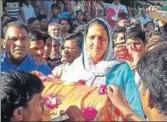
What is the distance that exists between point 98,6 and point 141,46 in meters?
0.46

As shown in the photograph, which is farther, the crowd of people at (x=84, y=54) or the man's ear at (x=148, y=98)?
the man's ear at (x=148, y=98)

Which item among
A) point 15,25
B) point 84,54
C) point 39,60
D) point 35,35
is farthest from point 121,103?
point 15,25

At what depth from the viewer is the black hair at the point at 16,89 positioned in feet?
11.3

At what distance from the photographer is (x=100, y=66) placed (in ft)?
11.8

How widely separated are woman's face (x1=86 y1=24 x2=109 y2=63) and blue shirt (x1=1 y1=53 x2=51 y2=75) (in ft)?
1.17

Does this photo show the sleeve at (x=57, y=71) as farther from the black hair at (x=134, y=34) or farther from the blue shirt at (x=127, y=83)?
the black hair at (x=134, y=34)

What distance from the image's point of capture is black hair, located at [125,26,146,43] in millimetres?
3662

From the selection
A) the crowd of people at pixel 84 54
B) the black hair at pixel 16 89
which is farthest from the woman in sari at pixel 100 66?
the black hair at pixel 16 89

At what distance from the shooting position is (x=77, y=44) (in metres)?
3.58

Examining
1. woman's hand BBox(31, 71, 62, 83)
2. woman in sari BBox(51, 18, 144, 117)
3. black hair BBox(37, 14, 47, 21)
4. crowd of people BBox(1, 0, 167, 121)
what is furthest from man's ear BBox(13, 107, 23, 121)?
black hair BBox(37, 14, 47, 21)

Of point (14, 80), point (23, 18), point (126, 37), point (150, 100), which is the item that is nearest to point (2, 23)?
point (23, 18)

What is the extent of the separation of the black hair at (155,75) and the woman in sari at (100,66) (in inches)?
4.3

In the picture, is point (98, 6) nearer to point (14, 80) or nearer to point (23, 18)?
point (23, 18)

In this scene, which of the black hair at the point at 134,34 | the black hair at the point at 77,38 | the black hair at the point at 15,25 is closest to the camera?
the black hair at the point at 15,25
